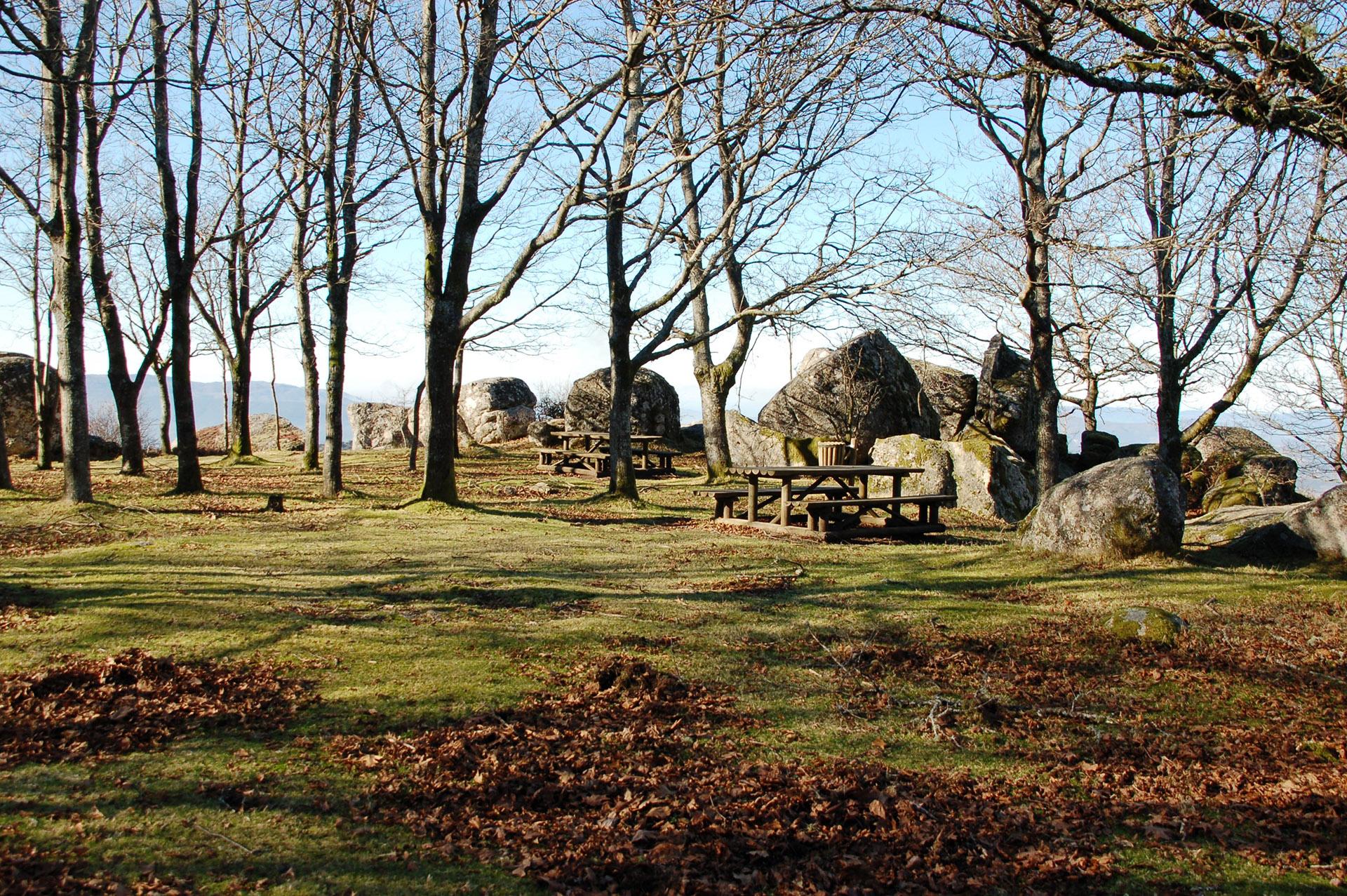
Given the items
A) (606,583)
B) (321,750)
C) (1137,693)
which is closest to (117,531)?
(606,583)

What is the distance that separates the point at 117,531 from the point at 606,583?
549cm

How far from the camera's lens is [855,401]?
1870 centimetres

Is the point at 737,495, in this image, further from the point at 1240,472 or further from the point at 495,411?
the point at 495,411

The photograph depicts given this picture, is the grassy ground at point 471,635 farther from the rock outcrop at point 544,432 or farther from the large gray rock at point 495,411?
the large gray rock at point 495,411

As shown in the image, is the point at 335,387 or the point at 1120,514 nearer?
the point at 1120,514

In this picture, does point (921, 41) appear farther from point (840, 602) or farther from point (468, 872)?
point (468, 872)

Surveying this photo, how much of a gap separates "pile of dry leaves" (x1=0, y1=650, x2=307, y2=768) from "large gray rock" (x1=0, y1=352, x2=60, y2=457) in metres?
18.6

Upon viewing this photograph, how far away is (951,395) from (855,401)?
2229 mm

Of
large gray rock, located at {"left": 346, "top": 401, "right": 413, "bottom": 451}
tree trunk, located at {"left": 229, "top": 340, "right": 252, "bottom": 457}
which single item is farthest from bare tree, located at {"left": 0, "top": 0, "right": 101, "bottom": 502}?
large gray rock, located at {"left": 346, "top": 401, "right": 413, "bottom": 451}

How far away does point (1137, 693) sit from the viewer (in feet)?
17.2

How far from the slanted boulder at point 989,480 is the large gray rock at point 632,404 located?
10.2 meters

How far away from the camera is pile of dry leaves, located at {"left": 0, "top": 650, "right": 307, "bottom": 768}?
375 cm

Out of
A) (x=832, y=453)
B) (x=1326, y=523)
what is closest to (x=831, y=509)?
(x=832, y=453)

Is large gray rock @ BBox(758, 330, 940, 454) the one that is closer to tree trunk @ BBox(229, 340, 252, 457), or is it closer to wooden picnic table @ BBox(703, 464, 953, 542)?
wooden picnic table @ BBox(703, 464, 953, 542)
